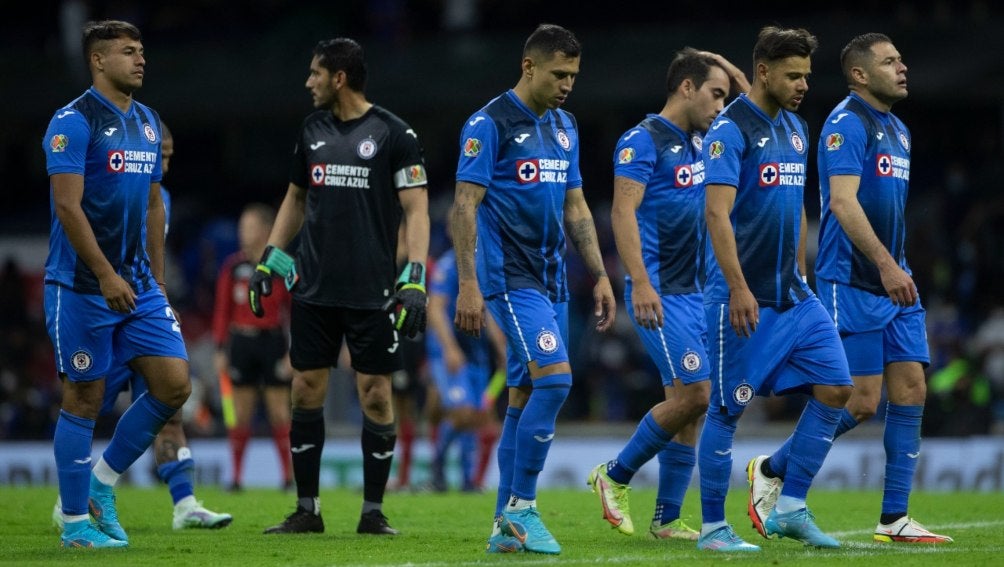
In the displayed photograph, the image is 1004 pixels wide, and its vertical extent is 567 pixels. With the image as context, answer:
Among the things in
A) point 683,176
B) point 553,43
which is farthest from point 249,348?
point 553,43

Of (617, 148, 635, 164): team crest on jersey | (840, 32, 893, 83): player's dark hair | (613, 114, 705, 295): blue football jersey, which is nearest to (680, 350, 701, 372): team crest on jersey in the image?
(613, 114, 705, 295): blue football jersey

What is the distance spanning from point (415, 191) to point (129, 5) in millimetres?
19554

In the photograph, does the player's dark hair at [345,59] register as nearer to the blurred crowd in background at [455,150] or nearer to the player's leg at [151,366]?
the player's leg at [151,366]

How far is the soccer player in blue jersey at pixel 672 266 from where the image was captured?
8375mm

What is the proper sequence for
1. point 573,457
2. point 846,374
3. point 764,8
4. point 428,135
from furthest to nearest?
point 428,135 → point 764,8 → point 573,457 → point 846,374

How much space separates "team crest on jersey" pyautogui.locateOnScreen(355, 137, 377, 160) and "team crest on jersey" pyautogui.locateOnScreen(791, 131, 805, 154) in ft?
7.94

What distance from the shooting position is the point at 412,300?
7.98 metres

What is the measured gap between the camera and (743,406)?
25.2 feet

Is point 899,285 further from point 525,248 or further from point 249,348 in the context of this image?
point 249,348

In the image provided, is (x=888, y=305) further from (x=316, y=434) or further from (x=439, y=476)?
(x=439, y=476)

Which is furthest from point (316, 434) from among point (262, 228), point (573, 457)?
point (573, 457)

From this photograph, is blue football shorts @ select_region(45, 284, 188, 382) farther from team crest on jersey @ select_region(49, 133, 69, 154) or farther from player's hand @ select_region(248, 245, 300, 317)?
team crest on jersey @ select_region(49, 133, 69, 154)

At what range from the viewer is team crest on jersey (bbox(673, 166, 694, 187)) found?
8617 millimetres

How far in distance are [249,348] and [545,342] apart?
6858 mm
